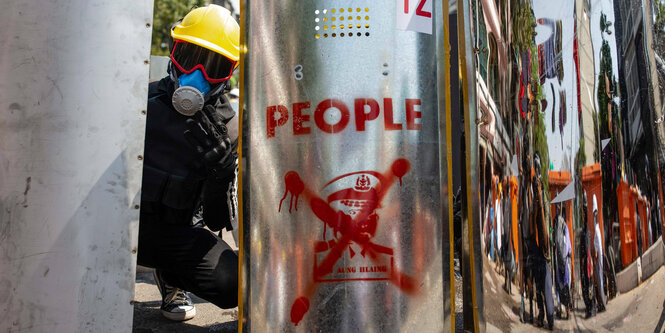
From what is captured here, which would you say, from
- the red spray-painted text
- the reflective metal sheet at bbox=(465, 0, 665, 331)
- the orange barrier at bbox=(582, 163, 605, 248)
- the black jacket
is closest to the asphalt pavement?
the reflective metal sheet at bbox=(465, 0, 665, 331)

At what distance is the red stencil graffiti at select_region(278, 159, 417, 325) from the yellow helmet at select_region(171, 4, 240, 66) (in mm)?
1214

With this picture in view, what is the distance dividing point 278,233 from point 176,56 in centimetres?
134

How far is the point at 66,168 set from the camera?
2.03 metres

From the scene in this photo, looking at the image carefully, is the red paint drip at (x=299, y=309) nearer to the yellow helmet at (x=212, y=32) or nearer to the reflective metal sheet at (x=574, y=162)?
the reflective metal sheet at (x=574, y=162)

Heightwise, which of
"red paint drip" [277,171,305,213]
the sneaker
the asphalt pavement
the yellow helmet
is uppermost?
the yellow helmet

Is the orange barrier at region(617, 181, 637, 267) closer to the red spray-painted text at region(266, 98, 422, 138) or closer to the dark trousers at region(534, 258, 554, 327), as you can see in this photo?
the dark trousers at region(534, 258, 554, 327)

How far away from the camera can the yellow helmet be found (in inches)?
116

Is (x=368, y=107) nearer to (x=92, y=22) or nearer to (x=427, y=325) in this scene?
(x=427, y=325)

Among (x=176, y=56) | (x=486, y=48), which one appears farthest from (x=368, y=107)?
(x=176, y=56)

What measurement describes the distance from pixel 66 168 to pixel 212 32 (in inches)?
47.7

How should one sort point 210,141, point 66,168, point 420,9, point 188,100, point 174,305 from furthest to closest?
1. point 174,305
2. point 210,141
3. point 188,100
4. point 420,9
5. point 66,168

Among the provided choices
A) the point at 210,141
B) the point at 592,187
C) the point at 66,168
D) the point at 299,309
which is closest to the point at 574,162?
the point at 592,187

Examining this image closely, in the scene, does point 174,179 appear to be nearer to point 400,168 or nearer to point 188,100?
point 188,100

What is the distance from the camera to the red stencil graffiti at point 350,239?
2039mm
